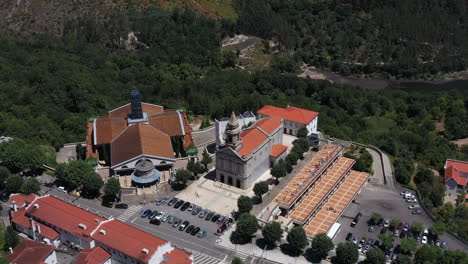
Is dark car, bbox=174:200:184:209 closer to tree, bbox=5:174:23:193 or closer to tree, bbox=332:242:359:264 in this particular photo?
tree, bbox=5:174:23:193

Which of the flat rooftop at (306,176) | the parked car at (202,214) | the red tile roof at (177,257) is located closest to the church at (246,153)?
the flat rooftop at (306,176)

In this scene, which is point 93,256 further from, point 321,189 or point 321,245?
point 321,189

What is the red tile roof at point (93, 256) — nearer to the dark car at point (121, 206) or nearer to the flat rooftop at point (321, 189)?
the dark car at point (121, 206)

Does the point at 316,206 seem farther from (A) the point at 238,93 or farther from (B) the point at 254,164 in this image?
A: (A) the point at 238,93

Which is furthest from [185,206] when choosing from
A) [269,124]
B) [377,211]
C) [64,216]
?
[377,211]

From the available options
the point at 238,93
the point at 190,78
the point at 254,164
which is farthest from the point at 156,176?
the point at 190,78

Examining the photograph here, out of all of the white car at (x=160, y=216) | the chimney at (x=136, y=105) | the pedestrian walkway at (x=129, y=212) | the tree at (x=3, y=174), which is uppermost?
the chimney at (x=136, y=105)

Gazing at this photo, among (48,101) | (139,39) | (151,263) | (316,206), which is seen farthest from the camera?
(139,39)

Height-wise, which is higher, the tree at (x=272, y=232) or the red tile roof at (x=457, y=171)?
the tree at (x=272, y=232)
